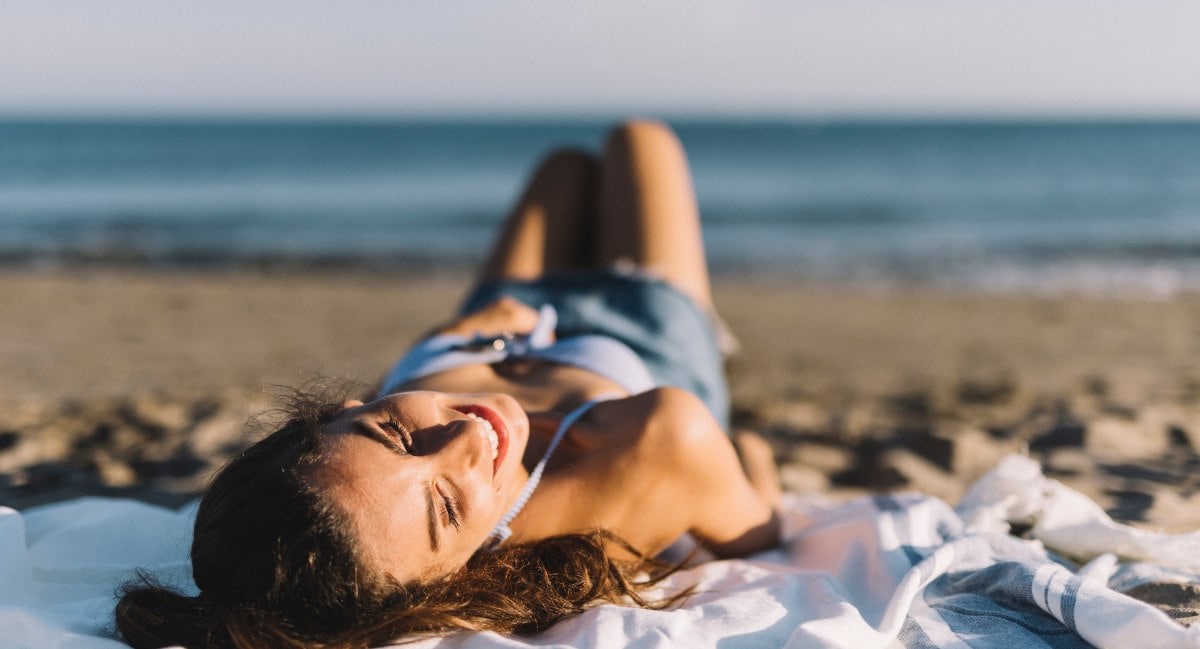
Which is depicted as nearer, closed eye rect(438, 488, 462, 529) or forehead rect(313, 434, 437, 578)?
forehead rect(313, 434, 437, 578)

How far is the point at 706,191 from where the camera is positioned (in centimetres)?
2094

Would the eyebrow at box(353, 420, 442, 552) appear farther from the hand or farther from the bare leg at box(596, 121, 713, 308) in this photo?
the bare leg at box(596, 121, 713, 308)

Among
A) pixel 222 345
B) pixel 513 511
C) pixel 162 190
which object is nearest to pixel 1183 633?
pixel 513 511

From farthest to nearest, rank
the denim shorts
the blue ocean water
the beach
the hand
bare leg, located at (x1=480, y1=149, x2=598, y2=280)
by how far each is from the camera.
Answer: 1. the blue ocean water
2. bare leg, located at (x1=480, y1=149, x2=598, y2=280)
3. the beach
4. the denim shorts
5. the hand

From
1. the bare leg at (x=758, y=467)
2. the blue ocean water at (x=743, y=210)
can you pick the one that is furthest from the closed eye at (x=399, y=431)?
the blue ocean water at (x=743, y=210)

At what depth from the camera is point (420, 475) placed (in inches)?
79.1

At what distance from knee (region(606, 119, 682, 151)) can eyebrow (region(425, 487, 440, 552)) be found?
9.52 ft

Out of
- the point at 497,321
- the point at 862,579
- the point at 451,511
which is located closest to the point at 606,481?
the point at 451,511

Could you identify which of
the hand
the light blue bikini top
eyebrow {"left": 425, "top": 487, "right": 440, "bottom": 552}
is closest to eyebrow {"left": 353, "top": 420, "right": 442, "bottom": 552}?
eyebrow {"left": 425, "top": 487, "right": 440, "bottom": 552}

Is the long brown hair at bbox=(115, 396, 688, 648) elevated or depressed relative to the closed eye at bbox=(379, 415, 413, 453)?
depressed

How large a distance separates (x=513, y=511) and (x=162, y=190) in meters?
19.7

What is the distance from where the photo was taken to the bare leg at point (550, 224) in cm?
443

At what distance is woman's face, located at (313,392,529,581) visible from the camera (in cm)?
196

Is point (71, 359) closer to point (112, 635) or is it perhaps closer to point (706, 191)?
point (112, 635)
